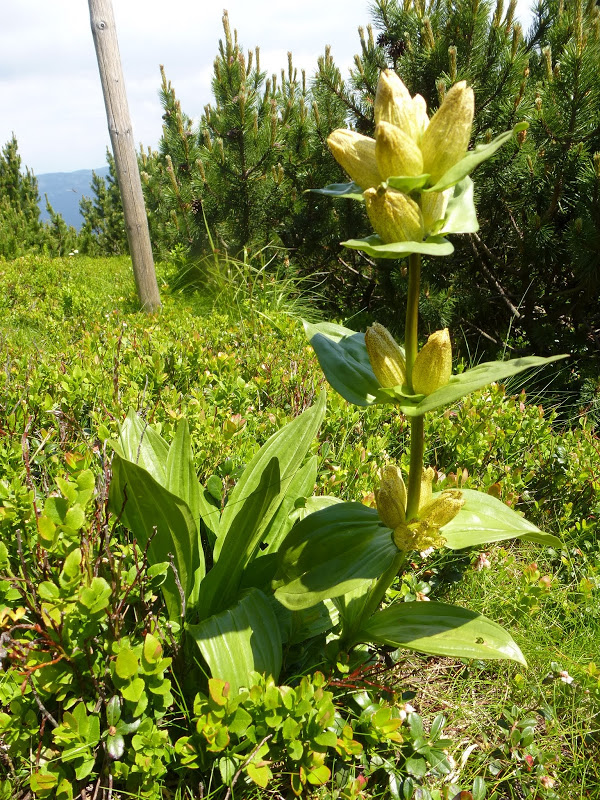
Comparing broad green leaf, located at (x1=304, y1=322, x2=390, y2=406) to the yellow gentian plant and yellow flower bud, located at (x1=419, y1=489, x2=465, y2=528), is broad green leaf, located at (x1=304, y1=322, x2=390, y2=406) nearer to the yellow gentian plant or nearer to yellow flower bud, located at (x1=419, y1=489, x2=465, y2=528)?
the yellow gentian plant

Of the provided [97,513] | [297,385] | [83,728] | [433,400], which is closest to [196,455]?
[97,513]

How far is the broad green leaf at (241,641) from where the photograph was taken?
4.71 ft

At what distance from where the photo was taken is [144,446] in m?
1.85

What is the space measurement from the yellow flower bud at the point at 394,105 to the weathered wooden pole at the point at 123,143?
4683 millimetres

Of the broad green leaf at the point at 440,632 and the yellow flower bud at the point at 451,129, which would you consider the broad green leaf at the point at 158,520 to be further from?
the yellow flower bud at the point at 451,129

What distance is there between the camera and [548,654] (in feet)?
6.31

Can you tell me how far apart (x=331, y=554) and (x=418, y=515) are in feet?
0.80

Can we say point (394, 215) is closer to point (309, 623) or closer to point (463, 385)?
point (463, 385)

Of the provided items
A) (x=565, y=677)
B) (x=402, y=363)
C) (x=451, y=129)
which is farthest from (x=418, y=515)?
(x=451, y=129)

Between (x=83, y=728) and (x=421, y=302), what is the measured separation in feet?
12.8

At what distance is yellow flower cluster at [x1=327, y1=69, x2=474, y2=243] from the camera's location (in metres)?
1.13

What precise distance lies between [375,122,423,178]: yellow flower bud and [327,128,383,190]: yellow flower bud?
0.18 ft

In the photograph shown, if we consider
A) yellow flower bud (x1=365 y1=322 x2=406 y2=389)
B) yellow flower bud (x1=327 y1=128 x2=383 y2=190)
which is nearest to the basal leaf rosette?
yellow flower bud (x1=327 y1=128 x2=383 y2=190)

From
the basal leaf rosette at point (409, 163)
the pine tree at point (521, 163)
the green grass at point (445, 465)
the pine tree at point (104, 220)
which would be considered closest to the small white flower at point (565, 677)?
the green grass at point (445, 465)
